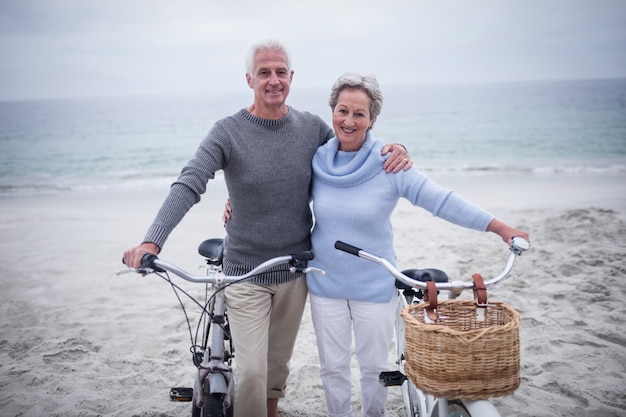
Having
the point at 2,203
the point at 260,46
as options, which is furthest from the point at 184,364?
the point at 2,203

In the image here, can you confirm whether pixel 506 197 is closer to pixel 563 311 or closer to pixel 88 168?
pixel 563 311

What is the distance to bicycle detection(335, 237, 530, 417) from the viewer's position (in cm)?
207

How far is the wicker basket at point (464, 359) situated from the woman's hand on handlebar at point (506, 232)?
0.42m

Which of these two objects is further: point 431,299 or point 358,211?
point 358,211

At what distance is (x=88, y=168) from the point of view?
21.0 m

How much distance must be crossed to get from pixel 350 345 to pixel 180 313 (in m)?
2.88

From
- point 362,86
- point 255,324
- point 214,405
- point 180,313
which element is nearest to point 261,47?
point 362,86

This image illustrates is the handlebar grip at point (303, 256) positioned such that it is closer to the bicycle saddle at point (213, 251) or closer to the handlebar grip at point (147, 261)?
the handlebar grip at point (147, 261)

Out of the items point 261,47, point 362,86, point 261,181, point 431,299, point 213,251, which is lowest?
point 431,299

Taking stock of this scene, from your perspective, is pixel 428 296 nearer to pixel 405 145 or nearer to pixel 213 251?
pixel 213 251

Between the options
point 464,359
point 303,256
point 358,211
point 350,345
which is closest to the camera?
point 464,359

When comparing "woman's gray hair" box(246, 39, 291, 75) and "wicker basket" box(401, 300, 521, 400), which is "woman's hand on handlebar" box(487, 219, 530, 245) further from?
"woman's gray hair" box(246, 39, 291, 75)

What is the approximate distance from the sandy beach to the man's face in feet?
7.66

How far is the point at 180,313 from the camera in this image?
5285 mm
